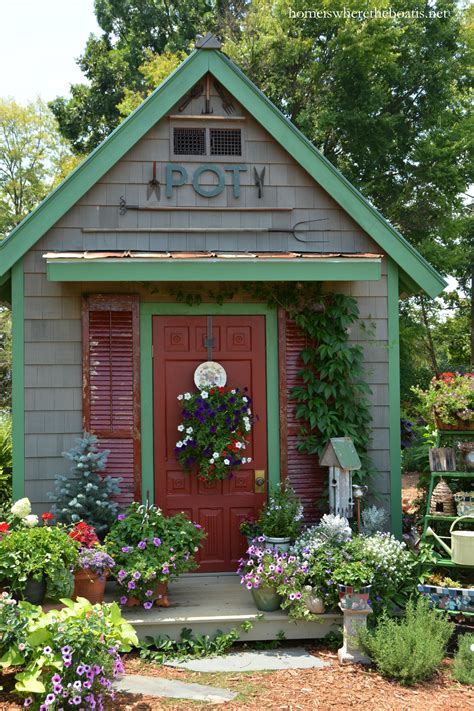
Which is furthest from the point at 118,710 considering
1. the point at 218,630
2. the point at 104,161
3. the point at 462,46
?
the point at 462,46

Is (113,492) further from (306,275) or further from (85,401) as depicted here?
(306,275)

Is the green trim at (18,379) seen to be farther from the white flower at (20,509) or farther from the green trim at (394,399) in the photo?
the green trim at (394,399)

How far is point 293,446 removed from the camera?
695 cm

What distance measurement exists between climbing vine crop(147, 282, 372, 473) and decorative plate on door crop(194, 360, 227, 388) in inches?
23.8

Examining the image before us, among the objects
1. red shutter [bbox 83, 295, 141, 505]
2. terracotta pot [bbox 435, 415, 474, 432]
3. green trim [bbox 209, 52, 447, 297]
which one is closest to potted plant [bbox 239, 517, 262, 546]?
red shutter [bbox 83, 295, 141, 505]

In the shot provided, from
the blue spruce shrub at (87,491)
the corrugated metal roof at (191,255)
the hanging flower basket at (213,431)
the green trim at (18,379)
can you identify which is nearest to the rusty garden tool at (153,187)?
the corrugated metal roof at (191,255)

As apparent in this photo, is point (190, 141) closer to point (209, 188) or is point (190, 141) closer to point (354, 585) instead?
point (209, 188)

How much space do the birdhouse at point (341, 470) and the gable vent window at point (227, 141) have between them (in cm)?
289

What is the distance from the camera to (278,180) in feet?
23.0

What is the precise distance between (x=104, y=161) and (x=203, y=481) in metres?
3.08

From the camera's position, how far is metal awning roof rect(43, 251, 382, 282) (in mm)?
6230

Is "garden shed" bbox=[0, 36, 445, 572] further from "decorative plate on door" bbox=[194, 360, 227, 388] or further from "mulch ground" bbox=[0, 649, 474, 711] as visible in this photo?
"mulch ground" bbox=[0, 649, 474, 711]

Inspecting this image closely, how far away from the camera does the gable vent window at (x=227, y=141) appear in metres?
6.98

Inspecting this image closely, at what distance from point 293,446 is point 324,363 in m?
0.84
